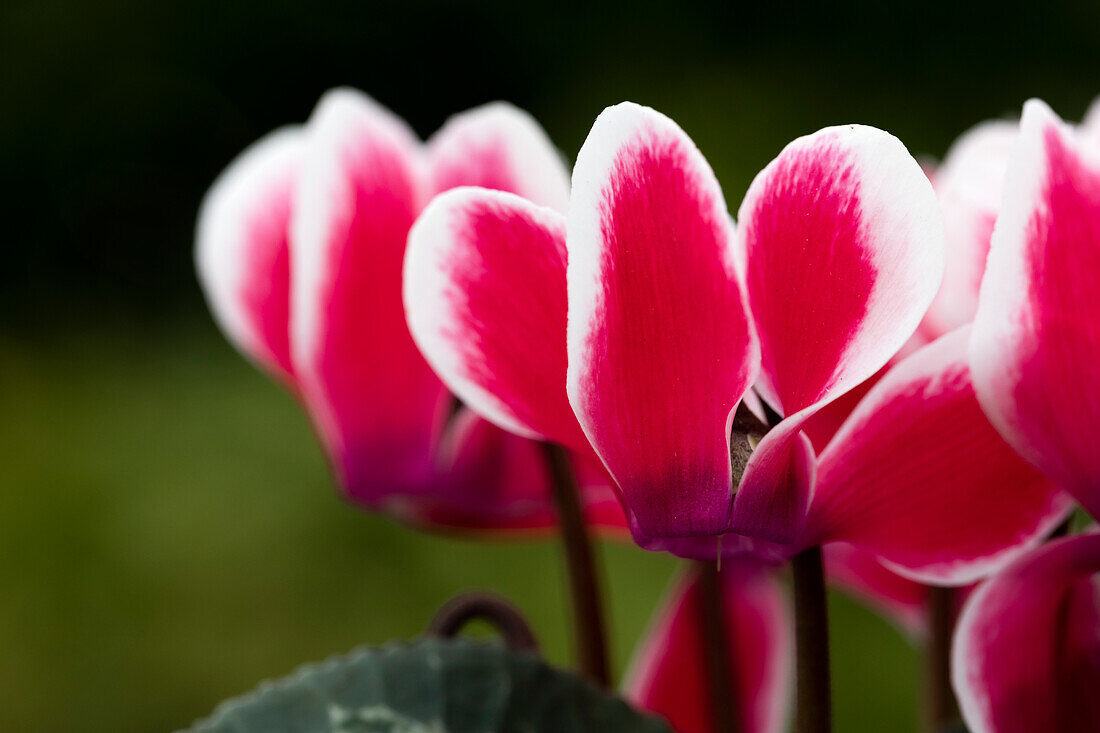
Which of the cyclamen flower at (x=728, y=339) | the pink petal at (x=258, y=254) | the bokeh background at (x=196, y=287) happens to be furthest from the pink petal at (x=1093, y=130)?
the bokeh background at (x=196, y=287)

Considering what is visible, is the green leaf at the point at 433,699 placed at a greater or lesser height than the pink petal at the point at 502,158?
lesser

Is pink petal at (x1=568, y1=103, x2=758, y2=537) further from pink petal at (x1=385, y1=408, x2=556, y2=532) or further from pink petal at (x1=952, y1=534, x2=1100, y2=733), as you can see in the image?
pink petal at (x1=385, y1=408, x2=556, y2=532)

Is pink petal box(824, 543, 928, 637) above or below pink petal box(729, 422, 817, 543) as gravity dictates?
below

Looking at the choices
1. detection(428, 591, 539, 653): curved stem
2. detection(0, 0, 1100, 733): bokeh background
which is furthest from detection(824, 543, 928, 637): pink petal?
detection(0, 0, 1100, 733): bokeh background

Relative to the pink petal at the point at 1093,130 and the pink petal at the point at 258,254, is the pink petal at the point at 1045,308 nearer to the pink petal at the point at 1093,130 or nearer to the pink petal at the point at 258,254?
the pink petal at the point at 1093,130

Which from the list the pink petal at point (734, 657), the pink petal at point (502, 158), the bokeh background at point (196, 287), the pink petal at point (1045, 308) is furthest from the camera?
the bokeh background at point (196, 287)
